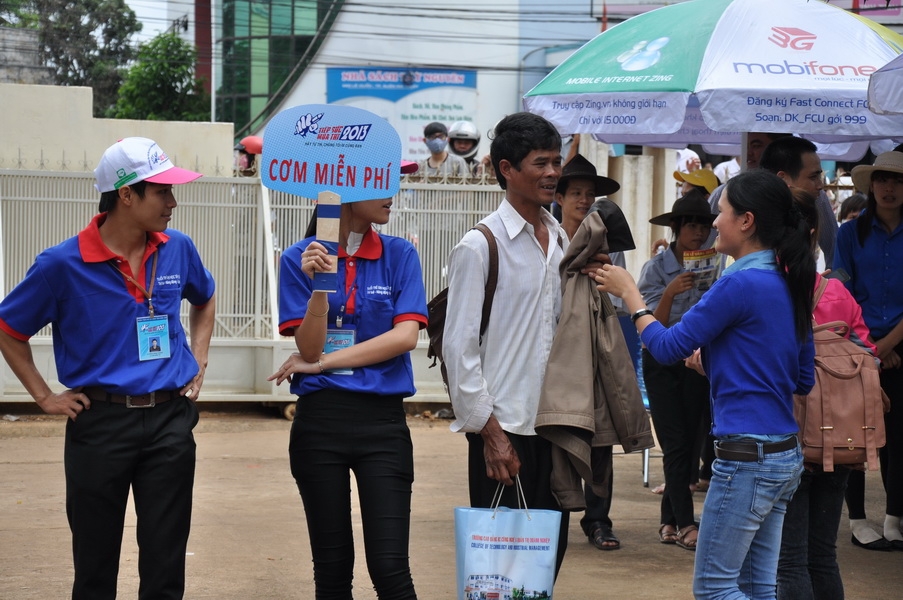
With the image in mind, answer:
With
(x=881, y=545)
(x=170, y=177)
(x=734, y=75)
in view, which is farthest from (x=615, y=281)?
(x=881, y=545)

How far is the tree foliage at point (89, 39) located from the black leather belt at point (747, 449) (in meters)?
39.0

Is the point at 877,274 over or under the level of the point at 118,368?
over

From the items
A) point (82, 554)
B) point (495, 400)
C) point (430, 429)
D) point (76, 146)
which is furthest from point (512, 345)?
point (76, 146)

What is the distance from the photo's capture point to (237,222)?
35.1ft

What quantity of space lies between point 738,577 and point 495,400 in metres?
1.03

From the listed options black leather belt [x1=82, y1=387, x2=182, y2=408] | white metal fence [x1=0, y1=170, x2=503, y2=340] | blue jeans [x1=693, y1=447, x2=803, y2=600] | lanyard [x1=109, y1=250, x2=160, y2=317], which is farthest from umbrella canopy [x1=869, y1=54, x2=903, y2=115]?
white metal fence [x1=0, y1=170, x2=503, y2=340]

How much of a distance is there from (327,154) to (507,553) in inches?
57.8

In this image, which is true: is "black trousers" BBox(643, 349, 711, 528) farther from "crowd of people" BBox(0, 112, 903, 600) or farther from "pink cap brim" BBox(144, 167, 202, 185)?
"pink cap brim" BBox(144, 167, 202, 185)

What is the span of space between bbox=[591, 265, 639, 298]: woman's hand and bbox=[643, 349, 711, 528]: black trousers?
7.81 ft

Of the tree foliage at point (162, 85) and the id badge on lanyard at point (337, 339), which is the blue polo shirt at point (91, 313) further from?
the tree foliage at point (162, 85)

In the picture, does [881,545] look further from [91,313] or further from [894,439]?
[91,313]

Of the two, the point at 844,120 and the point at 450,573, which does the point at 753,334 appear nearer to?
the point at 844,120

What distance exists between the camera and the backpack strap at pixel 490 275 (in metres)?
4.24

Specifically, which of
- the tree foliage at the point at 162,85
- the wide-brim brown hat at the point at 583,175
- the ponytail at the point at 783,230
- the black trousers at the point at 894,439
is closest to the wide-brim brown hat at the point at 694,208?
the wide-brim brown hat at the point at 583,175
